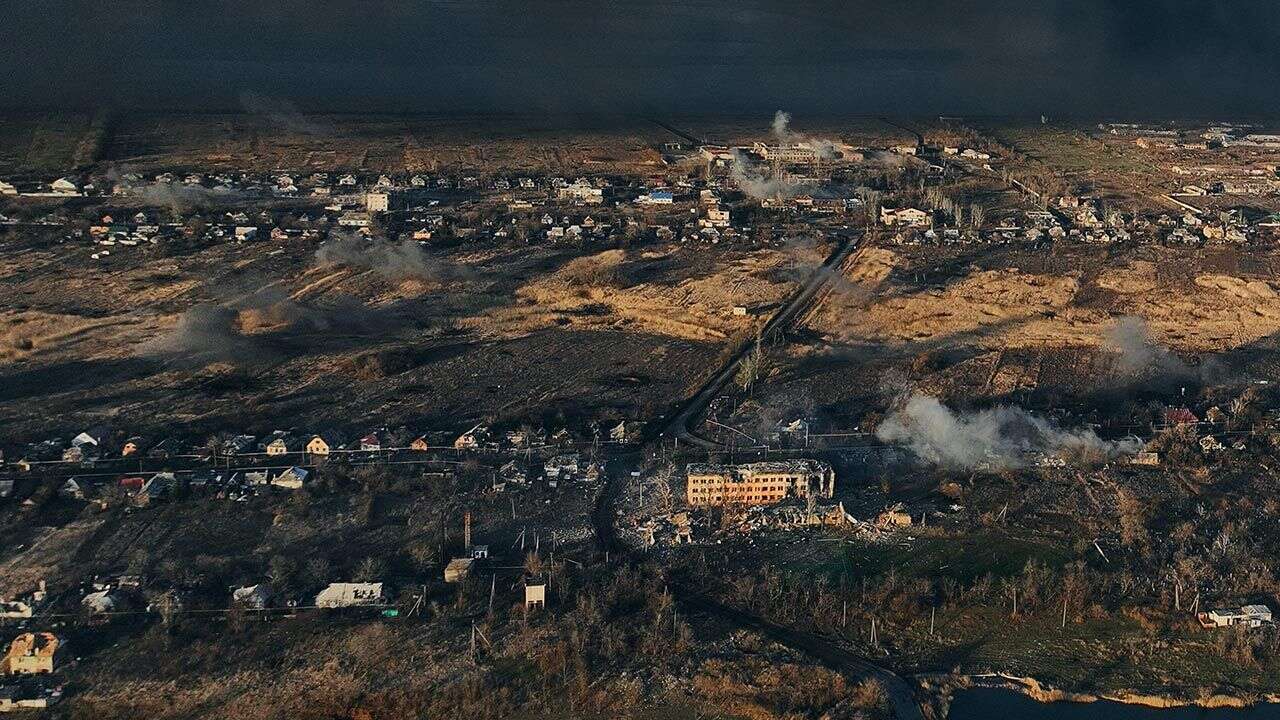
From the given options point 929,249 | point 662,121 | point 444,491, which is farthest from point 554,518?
point 662,121

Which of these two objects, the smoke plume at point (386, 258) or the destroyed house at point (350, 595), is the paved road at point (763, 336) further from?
the smoke plume at point (386, 258)

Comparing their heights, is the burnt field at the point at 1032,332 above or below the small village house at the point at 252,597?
below

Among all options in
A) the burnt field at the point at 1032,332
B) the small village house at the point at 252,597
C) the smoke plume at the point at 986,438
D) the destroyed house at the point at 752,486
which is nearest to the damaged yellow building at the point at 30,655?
the small village house at the point at 252,597

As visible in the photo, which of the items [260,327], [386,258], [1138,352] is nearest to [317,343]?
[260,327]

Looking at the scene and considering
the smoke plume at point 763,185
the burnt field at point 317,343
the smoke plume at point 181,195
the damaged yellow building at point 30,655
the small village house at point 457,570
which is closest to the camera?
the damaged yellow building at point 30,655

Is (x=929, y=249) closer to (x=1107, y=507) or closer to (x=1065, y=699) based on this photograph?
(x=1107, y=507)

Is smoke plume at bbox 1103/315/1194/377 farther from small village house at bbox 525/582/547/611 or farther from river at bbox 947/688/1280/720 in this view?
small village house at bbox 525/582/547/611

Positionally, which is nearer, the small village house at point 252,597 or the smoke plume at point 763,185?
the small village house at point 252,597
